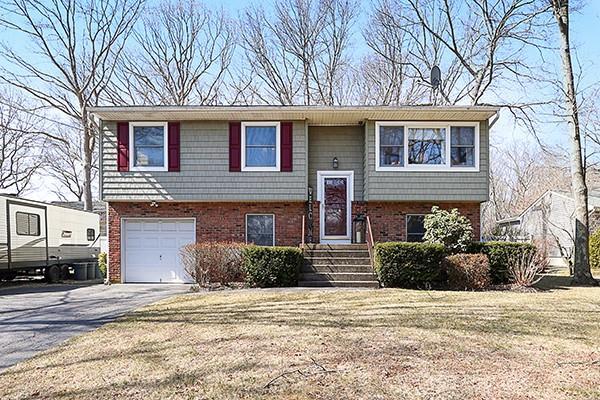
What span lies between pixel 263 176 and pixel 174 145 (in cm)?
272

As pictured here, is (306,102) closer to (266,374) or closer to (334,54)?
(334,54)

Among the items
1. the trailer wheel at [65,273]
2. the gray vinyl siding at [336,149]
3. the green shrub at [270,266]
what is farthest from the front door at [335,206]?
the trailer wheel at [65,273]

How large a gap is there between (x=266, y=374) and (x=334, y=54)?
24530mm

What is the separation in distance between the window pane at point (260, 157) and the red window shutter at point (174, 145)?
2.02m

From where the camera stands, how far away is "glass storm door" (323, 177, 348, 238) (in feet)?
46.2

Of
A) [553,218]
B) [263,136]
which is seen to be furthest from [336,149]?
[553,218]

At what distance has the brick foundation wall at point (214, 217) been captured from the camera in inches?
541

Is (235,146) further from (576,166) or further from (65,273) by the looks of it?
(576,166)

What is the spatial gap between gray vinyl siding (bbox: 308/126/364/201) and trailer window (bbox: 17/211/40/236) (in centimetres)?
901

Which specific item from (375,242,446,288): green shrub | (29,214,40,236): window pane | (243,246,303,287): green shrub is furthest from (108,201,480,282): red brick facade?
(29,214,40,236): window pane

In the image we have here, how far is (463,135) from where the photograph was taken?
44.3ft

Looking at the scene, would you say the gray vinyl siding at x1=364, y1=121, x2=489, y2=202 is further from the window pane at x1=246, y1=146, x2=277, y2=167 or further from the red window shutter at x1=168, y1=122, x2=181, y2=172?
the red window shutter at x1=168, y1=122, x2=181, y2=172

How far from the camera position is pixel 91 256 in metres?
19.5

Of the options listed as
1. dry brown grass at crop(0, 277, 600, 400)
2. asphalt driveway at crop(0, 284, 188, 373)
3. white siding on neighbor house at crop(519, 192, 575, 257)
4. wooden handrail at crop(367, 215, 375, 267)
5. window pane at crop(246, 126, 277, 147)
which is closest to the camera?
dry brown grass at crop(0, 277, 600, 400)
